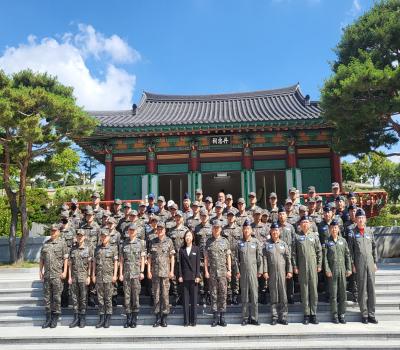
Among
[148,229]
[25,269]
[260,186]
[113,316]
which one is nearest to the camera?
[113,316]

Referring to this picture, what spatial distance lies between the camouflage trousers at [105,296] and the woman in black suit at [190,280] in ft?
4.11

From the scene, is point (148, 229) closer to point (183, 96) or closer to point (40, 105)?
point (40, 105)

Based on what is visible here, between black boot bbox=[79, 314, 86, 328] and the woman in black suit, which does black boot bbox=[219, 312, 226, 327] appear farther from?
black boot bbox=[79, 314, 86, 328]

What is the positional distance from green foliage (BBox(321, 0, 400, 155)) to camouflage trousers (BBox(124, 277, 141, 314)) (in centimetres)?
707

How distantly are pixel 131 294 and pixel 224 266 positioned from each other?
1.68 metres

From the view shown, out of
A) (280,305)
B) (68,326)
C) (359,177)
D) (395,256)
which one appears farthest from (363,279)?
(359,177)

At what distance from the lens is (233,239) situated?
7184 mm

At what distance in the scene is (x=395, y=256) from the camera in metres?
11.7

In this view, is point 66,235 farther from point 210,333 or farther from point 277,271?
point 277,271

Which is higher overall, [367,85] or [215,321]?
[367,85]

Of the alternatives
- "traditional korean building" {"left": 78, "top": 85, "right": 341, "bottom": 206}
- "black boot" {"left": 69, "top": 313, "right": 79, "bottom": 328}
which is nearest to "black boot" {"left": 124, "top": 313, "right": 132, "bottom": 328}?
"black boot" {"left": 69, "top": 313, "right": 79, "bottom": 328}

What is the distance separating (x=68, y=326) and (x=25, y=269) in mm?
5167

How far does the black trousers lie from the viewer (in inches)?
254

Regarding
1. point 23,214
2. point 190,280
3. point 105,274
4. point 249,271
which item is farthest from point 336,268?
point 23,214
